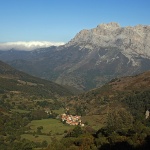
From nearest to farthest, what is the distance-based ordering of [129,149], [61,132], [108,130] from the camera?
[129,149] → [108,130] → [61,132]

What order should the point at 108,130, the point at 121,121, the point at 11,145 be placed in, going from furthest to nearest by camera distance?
the point at 121,121 → the point at 11,145 → the point at 108,130

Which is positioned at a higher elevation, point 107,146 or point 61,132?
point 107,146

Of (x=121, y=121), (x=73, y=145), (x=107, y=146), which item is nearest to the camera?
(x=107, y=146)

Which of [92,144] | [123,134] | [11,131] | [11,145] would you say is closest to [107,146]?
[92,144]

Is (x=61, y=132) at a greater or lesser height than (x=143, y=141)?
lesser

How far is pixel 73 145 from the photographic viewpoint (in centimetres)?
11981

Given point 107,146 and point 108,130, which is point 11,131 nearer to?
point 108,130

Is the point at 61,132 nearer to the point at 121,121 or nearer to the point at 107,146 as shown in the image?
the point at 121,121

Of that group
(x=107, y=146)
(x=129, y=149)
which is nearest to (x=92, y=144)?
(x=107, y=146)

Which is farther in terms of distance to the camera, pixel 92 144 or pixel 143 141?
pixel 92 144

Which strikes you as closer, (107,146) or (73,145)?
(107,146)

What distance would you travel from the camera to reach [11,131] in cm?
19288

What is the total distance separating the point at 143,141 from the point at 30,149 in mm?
51836

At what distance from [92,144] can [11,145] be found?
5884 centimetres
